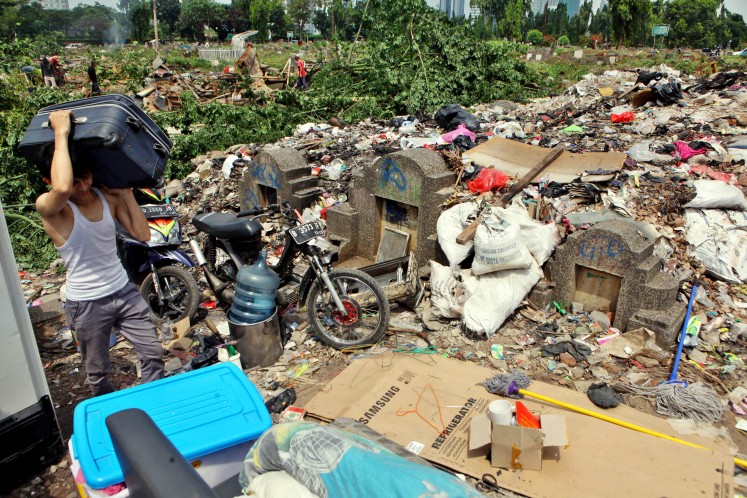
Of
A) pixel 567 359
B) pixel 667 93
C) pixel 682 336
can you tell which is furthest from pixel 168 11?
pixel 682 336

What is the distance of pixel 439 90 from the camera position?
1248 centimetres

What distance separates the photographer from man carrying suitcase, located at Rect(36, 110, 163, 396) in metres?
2.79

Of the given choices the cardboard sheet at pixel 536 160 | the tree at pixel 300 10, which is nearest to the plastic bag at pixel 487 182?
the cardboard sheet at pixel 536 160

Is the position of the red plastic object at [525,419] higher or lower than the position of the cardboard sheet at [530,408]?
higher

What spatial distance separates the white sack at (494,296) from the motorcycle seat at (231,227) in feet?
6.79

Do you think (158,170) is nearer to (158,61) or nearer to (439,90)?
(439,90)

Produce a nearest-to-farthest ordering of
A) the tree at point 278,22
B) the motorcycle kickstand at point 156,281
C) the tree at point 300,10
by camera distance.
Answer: the motorcycle kickstand at point 156,281 < the tree at point 300,10 < the tree at point 278,22

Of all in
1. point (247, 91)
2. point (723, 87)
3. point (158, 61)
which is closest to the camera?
point (723, 87)

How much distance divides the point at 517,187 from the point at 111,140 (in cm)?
418

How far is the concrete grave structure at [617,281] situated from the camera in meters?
4.42

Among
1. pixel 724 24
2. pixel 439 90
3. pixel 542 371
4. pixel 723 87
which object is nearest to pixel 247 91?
pixel 439 90

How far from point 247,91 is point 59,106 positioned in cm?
1221

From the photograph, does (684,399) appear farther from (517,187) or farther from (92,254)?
(92,254)

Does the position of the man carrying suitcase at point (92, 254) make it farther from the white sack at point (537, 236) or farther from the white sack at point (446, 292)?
the white sack at point (537, 236)
